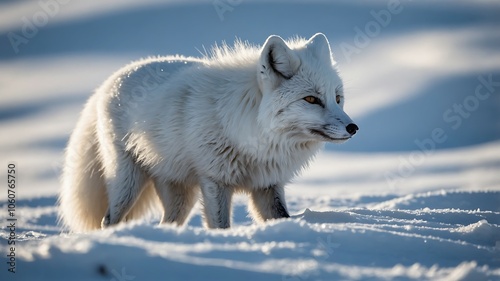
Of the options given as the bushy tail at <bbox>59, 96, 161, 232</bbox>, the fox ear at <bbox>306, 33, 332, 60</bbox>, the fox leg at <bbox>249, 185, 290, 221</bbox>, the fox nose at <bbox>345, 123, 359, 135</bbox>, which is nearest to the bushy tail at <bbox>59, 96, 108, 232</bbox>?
the bushy tail at <bbox>59, 96, 161, 232</bbox>

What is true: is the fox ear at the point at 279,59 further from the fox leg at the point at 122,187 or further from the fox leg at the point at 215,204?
the fox leg at the point at 122,187

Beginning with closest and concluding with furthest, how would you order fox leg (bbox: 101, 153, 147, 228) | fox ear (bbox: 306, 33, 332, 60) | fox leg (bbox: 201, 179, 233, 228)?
fox leg (bbox: 201, 179, 233, 228), fox ear (bbox: 306, 33, 332, 60), fox leg (bbox: 101, 153, 147, 228)

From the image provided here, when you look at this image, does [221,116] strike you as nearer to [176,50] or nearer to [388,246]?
[388,246]

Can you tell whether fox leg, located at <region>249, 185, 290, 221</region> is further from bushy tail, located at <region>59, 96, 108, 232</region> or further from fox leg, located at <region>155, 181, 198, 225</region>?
bushy tail, located at <region>59, 96, 108, 232</region>

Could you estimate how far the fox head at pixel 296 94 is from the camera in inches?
152

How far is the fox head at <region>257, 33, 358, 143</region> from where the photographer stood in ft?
12.7

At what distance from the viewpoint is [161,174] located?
14.8 ft

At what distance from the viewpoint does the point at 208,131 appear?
13.4 ft

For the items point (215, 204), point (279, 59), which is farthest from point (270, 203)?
point (279, 59)

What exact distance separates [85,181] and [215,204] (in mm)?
1437

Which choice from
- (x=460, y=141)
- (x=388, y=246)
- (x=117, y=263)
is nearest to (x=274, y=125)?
(x=388, y=246)

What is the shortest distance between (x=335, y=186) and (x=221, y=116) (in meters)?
6.37

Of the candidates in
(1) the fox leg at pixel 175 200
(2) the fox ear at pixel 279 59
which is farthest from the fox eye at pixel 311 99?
(1) the fox leg at pixel 175 200

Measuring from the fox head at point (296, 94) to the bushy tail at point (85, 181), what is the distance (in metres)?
1.68
